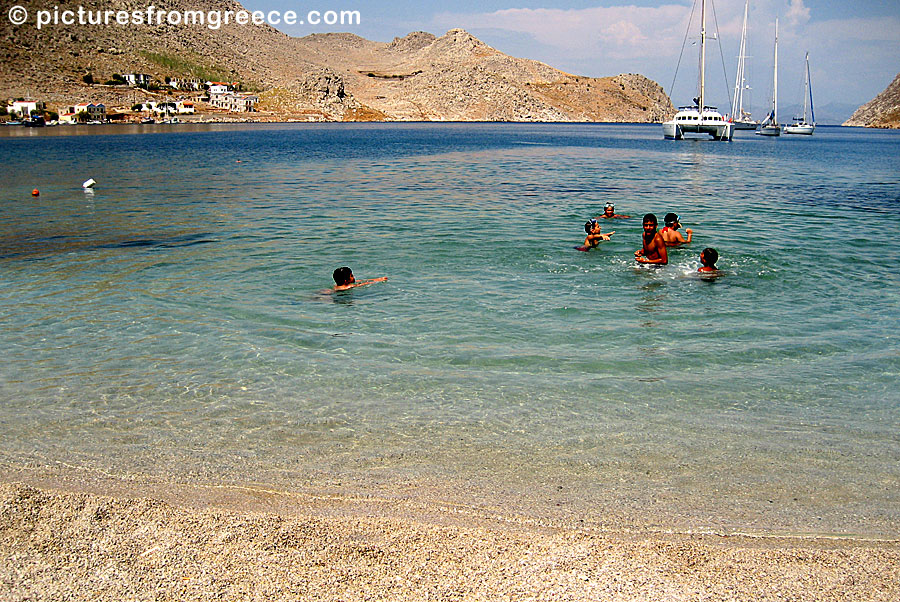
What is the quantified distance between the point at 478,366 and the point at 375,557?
4.15 meters

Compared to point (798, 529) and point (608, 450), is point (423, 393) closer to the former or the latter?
point (608, 450)

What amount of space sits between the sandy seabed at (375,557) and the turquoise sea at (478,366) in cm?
30

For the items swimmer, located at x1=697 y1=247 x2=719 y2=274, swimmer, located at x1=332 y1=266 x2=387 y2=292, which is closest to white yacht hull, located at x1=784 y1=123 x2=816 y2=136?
swimmer, located at x1=697 y1=247 x2=719 y2=274

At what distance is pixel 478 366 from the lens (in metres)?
8.27

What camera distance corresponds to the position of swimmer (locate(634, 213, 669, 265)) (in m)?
13.1

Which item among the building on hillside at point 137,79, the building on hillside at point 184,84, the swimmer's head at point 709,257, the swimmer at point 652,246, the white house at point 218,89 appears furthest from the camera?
the building on hillside at point 184,84

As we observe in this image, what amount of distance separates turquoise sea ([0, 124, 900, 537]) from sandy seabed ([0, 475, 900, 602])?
0.30m

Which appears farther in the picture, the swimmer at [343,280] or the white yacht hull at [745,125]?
the white yacht hull at [745,125]

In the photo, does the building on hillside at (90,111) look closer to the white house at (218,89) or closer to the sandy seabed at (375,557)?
the white house at (218,89)

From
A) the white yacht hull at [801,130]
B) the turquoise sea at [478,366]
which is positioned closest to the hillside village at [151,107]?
the white yacht hull at [801,130]

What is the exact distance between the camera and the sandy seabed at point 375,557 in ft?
13.0

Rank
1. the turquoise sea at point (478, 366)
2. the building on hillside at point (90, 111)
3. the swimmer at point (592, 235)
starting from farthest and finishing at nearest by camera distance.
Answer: the building on hillside at point (90, 111) < the swimmer at point (592, 235) < the turquoise sea at point (478, 366)

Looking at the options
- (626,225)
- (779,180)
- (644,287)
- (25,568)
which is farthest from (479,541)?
(779,180)

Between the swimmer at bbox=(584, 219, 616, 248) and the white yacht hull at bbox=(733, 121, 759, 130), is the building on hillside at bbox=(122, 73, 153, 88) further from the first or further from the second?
the swimmer at bbox=(584, 219, 616, 248)
